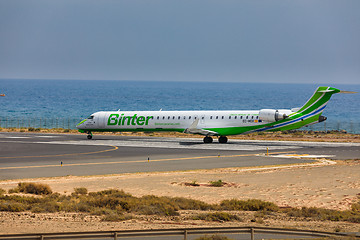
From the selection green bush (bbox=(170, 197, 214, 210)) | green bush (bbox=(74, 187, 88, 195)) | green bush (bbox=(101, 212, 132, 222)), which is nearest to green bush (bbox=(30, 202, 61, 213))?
green bush (bbox=(101, 212, 132, 222))

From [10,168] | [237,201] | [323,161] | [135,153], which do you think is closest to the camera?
[237,201]

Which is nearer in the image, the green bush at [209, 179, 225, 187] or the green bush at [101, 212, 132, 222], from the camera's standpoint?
the green bush at [101, 212, 132, 222]

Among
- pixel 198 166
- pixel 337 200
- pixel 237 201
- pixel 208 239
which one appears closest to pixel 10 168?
pixel 198 166

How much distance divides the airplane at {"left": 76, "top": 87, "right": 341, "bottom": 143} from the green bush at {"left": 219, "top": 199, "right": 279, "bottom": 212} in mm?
28679

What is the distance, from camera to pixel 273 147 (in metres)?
49.2

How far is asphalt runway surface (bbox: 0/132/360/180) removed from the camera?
3409 centimetres

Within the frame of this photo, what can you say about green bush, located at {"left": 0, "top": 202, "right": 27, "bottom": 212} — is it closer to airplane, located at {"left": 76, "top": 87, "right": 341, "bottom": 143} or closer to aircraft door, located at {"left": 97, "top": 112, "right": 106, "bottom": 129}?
airplane, located at {"left": 76, "top": 87, "right": 341, "bottom": 143}

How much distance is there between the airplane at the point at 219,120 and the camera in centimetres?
4931

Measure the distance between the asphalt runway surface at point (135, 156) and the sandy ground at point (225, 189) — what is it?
2.55 metres

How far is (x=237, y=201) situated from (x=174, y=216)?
370 centimetres

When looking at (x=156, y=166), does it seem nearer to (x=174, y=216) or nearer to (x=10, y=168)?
(x=10, y=168)

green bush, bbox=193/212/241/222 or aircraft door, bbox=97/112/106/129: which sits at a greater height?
aircraft door, bbox=97/112/106/129

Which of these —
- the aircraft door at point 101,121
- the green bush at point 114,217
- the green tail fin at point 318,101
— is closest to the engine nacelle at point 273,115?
the green tail fin at point 318,101

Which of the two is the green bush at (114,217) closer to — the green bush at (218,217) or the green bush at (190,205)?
the green bush at (218,217)
